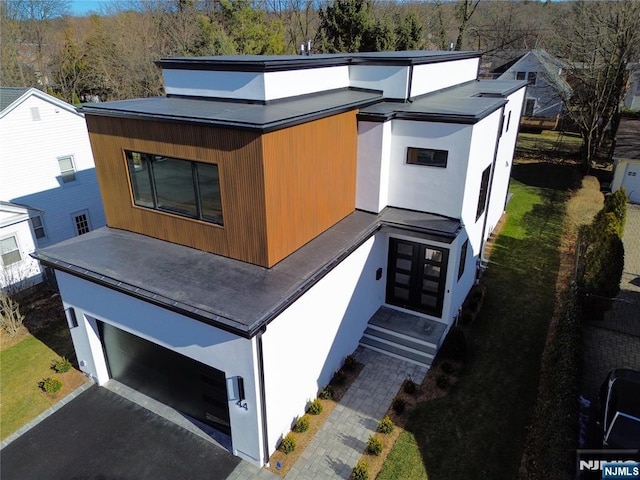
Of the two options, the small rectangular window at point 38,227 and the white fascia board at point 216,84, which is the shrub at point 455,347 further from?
the small rectangular window at point 38,227

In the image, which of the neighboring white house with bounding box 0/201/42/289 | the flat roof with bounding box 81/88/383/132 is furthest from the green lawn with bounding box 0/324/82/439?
the flat roof with bounding box 81/88/383/132

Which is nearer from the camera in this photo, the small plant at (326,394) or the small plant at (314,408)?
the small plant at (314,408)

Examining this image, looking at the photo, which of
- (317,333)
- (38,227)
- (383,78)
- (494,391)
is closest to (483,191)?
(383,78)

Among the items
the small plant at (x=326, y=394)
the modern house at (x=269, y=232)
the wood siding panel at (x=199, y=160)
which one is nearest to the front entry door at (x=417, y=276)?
the modern house at (x=269, y=232)

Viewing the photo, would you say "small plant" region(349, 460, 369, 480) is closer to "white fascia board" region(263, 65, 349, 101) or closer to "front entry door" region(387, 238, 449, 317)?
"front entry door" region(387, 238, 449, 317)

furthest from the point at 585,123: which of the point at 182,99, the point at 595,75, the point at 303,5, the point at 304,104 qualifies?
the point at 303,5

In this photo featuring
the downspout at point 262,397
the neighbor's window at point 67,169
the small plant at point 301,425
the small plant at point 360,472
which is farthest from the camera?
the neighbor's window at point 67,169
